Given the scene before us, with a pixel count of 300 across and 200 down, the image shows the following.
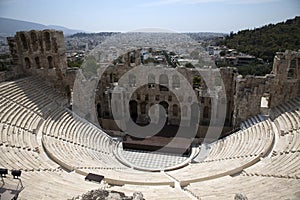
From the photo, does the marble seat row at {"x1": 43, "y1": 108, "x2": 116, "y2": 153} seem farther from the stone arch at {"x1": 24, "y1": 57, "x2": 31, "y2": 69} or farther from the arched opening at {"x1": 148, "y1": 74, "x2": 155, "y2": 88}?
the arched opening at {"x1": 148, "y1": 74, "x2": 155, "y2": 88}

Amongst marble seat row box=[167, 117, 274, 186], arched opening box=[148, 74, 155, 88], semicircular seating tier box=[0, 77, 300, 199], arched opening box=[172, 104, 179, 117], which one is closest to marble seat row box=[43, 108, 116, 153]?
semicircular seating tier box=[0, 77, 300, 199]

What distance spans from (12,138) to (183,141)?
12273 millimetres

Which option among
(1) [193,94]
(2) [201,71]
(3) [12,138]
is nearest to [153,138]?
(1) [193,94]

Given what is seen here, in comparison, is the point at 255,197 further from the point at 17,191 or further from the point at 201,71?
the point at 201,71

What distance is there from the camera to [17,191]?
7.60m

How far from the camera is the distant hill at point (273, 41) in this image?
41.0m

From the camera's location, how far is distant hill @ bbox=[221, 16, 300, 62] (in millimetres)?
40975

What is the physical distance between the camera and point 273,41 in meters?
49.2

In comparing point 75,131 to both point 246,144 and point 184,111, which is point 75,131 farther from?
point 246,144

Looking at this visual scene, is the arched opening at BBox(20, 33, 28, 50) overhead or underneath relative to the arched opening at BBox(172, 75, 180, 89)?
overhead

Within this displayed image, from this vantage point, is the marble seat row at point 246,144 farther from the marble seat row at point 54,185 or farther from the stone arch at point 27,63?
the stone arch at point 27,63

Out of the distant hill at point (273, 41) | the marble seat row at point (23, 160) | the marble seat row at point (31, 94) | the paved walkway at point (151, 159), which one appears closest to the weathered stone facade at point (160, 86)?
the marble seat row at point (31, 94)

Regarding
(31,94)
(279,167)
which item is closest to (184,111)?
(279,167)

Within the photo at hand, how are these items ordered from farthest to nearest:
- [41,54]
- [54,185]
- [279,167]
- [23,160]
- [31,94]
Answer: [41,54], [31,94], [23,160], [279,167], [54,185]
